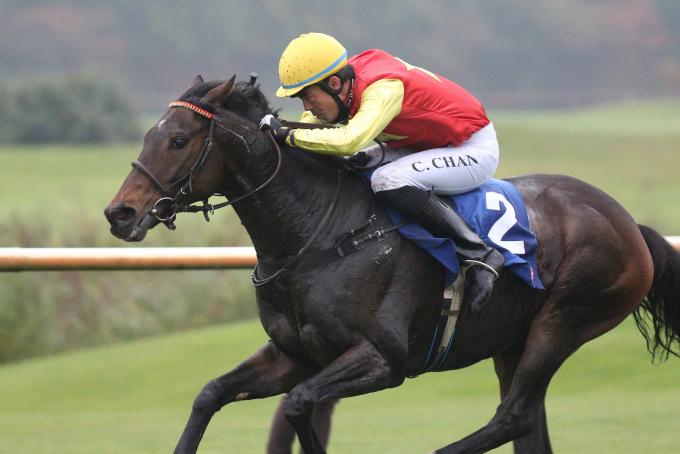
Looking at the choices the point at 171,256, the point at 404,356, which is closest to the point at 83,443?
the point at 171,256

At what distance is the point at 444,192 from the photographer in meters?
5.66

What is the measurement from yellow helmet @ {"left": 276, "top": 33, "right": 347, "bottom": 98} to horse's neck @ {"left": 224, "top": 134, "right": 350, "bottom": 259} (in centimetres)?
27

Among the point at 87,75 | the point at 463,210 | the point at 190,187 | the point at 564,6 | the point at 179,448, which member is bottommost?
the point at 564,6

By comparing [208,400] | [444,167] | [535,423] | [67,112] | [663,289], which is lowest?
[67,112]

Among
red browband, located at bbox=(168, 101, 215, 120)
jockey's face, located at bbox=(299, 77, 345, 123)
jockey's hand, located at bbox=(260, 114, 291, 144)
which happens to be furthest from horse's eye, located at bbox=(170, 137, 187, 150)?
jockey's face, located at bbox=(299, 77, 345, 123)

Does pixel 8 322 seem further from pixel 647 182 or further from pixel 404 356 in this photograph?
pixel 647 182

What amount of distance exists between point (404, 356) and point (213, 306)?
818 cm

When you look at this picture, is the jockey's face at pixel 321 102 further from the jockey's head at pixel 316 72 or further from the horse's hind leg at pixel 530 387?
the horse's hind leg at pixel 530 387

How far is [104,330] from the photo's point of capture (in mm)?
12570

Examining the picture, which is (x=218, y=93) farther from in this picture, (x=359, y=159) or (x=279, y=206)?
(x=359, y=159)

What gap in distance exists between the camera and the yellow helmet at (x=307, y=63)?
5344 mm

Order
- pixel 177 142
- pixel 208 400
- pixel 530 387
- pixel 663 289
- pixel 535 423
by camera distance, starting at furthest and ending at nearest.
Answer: pixel 663 289 < pixel 535 423 < pixel 530 387 < pixel 208 400 < pixel 177 142

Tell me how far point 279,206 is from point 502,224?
3.17 ft

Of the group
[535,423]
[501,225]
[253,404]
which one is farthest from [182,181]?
[253,404]
